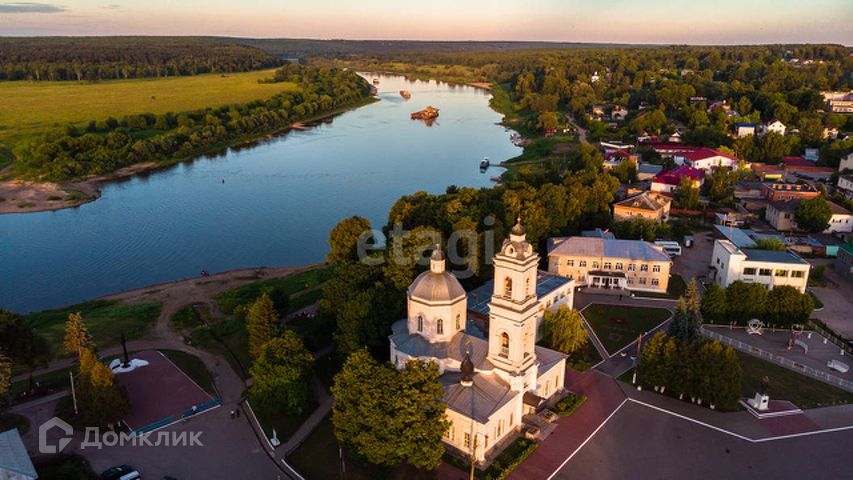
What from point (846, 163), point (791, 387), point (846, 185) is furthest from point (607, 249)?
point (846, 163)

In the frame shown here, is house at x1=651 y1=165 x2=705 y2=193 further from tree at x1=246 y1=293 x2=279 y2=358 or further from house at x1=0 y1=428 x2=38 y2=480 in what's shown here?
house at x1=0 y1=428 x2=38 y2=480

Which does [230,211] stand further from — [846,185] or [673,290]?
[846,185]

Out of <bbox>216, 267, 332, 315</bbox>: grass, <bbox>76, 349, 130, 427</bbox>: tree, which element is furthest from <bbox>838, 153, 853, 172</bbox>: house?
<bbox>76, 349, 130, 427</bbox>: tree

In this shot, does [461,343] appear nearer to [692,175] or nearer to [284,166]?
[692,175]

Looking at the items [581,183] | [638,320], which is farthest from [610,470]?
[581,183]

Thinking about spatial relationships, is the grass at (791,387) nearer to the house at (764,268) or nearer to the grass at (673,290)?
the house at (764,268)
